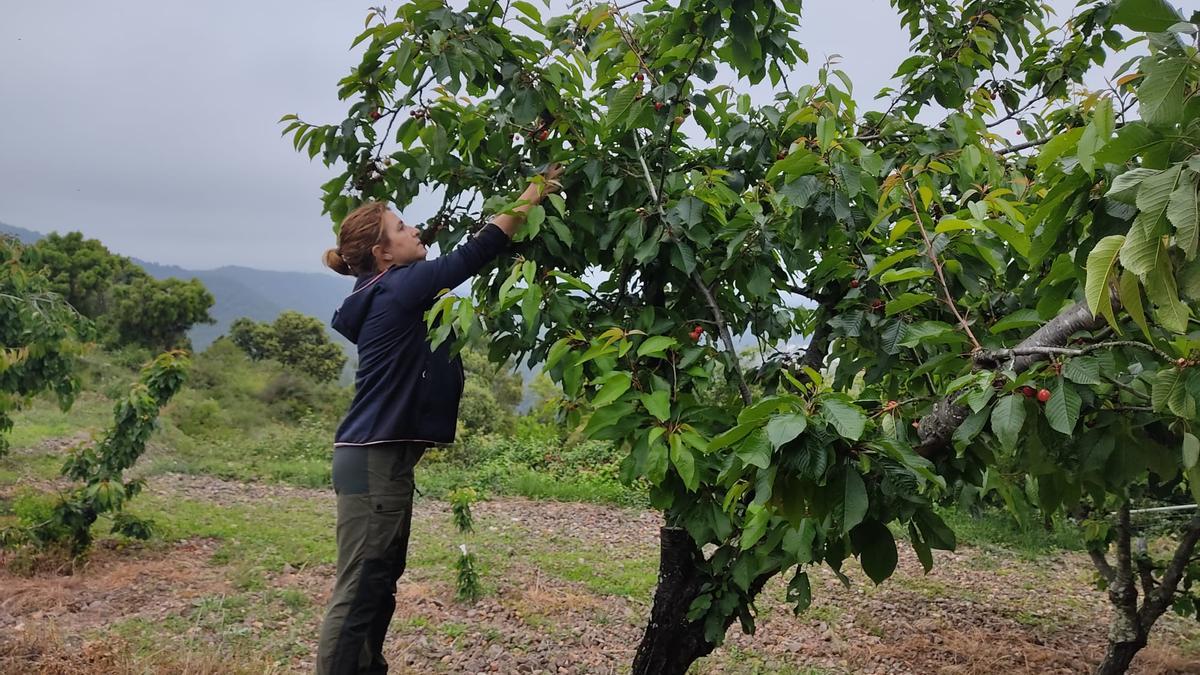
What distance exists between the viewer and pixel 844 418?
1.06 metres

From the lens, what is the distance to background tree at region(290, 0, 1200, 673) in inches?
41.1

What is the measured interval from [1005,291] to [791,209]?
1.94 ft

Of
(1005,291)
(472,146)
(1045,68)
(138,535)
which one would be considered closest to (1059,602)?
(1045,68)

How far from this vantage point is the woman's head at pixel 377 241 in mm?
2309

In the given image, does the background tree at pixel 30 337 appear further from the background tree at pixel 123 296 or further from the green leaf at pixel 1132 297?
the background tree at pixel 123 296

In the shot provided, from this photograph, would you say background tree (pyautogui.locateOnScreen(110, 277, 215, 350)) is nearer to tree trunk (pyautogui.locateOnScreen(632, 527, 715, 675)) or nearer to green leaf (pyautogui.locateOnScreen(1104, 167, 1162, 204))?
tree trunk (pyautogui.locateOnScreen(632, 527, 715, 675))

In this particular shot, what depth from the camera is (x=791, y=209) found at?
179 cm

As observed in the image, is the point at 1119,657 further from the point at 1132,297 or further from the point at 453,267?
the point at 1132,297

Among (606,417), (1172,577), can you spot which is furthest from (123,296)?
(1172,577)

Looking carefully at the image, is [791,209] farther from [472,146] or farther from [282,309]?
[282,309]

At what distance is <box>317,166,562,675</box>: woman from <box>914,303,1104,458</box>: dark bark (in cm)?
129

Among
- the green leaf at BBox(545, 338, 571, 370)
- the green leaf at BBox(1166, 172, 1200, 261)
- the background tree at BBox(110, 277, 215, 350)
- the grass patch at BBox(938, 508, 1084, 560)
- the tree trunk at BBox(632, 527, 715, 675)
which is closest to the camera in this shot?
the green leaf at BBox(1166, 172, 1200, 261)

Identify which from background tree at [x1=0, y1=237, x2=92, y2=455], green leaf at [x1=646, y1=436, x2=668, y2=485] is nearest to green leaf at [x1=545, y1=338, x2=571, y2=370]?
green leaf at [x1=646, y1=436, x2=668, y2=485]

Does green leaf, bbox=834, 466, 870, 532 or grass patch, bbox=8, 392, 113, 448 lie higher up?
green leaf, bbox=834, 466, 870, 532
